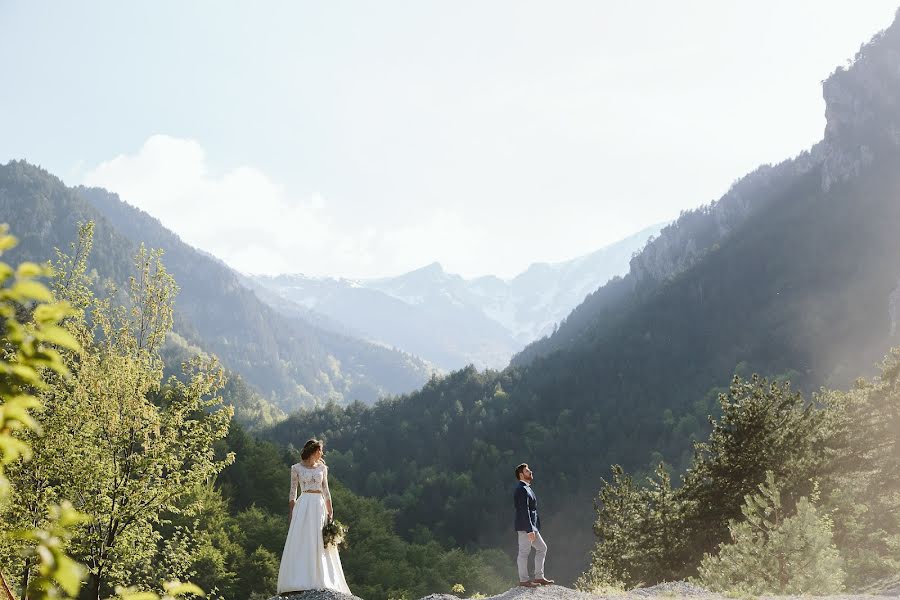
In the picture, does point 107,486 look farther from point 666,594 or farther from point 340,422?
point 340,422

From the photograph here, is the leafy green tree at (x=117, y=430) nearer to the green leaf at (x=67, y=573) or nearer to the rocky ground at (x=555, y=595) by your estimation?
the rocky ground at (x=555, y=595)

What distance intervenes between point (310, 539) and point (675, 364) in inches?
6737

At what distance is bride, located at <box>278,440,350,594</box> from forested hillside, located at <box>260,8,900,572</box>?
116m

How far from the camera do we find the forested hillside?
452 feet

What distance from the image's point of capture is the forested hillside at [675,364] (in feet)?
452

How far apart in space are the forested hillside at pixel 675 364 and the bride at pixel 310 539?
116 meters

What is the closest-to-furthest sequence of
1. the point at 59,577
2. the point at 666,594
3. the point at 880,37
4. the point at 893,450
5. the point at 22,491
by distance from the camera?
the point at 59,577
the point at 22,491
the point at 666,594
the point at 893,450
the point at 880,37

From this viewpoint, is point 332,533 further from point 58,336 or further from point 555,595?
point 58,336

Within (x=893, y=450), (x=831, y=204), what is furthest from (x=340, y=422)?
(x=893, y=450)

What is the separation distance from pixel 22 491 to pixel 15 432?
1673 millimetres

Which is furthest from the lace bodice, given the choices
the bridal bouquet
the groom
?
the groom

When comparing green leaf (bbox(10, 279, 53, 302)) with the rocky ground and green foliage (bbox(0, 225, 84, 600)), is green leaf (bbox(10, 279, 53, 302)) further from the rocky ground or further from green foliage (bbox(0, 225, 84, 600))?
the rocky ground

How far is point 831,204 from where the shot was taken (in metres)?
171

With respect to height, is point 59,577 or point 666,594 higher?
point 59,577
